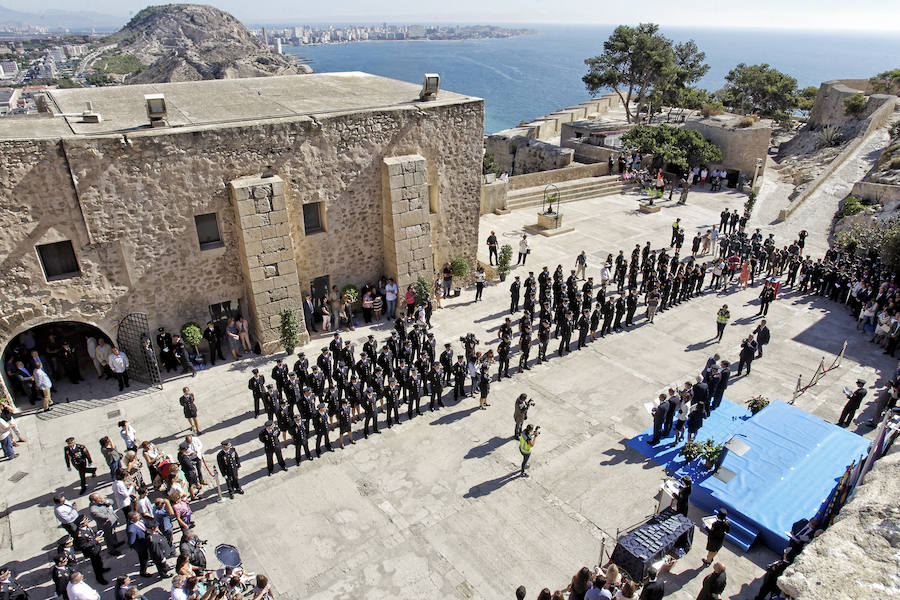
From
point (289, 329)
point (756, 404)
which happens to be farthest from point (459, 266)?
point (756, 404)

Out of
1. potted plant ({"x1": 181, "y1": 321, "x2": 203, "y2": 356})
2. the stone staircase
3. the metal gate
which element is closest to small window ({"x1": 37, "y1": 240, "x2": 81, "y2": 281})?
the metal gate

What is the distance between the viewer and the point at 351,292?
707 inches

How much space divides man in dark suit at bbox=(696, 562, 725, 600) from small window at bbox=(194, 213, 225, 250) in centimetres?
1353

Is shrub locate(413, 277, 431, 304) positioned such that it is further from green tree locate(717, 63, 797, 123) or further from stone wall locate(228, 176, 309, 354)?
green tree locate(717, 63, 797, 123)

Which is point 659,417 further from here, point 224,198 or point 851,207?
point 851,207

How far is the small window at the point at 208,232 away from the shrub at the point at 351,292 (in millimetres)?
3898

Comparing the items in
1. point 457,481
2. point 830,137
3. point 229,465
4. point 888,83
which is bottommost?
point 457,481

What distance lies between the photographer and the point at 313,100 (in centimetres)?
1797

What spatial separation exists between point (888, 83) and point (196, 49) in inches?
4711

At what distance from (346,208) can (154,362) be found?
6.69 meters

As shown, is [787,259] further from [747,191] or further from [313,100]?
[313,100]

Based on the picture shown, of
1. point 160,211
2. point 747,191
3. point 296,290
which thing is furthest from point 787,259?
point 160,211

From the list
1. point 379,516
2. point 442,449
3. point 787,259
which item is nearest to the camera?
Result: point 379,516

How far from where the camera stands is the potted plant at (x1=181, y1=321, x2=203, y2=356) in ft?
50.7
